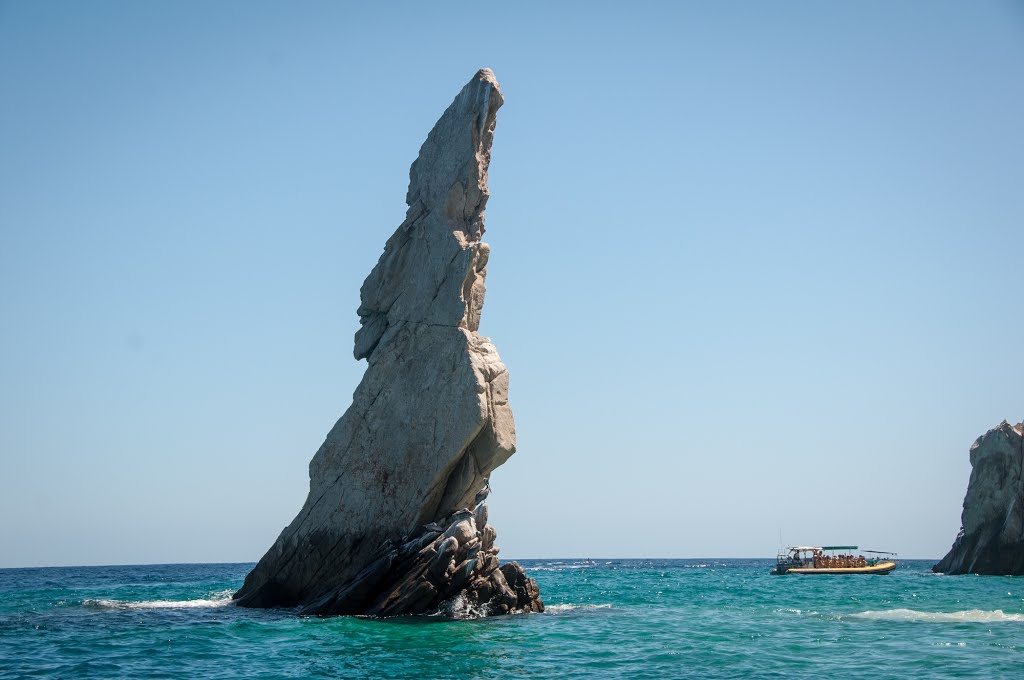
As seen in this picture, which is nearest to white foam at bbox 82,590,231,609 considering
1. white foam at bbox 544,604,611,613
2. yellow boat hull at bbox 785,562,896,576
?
white foam at bbox 544,604,611,613

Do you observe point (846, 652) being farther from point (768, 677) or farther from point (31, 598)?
point (31, 598)

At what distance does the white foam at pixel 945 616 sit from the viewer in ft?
109

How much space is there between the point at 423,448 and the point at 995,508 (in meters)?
58.2

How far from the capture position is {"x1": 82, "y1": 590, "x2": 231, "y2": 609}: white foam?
38781mm

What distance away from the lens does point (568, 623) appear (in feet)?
105

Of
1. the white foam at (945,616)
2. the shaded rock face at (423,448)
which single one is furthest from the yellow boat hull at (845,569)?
the shaded rock face at (423,448)

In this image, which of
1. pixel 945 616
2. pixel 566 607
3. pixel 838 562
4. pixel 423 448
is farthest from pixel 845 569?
pixel 423 448

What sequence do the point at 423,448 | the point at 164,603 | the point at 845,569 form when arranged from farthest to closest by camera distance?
the point at 845,569 → the point at 164,603 → the point at 423,448

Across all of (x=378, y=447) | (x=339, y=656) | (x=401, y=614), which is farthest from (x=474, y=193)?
(x=339, y=656)

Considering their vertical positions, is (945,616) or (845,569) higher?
(945,616)

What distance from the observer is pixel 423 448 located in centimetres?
3466

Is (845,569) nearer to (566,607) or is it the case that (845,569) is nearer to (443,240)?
(566,607)

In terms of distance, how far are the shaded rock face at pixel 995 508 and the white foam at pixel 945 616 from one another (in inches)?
1549

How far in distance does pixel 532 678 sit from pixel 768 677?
216 inches
